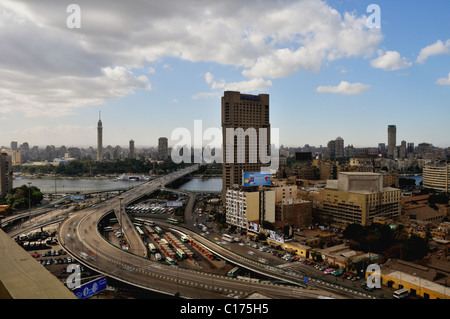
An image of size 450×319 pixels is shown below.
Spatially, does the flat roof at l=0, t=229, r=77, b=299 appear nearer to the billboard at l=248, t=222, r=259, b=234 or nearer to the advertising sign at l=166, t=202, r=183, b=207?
the billboard at l=248, t=222, r=259, b=234

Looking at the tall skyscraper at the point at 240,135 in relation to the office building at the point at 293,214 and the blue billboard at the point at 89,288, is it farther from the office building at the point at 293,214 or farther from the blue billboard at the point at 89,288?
the blue billboard at the point at 89,288

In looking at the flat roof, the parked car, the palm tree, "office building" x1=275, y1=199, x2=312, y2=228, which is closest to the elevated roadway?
the parked car

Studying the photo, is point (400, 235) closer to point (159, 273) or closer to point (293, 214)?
point (293, 214)

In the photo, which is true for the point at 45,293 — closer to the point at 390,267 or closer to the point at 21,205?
the point at 390,267

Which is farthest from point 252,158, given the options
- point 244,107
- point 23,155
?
point 23,155

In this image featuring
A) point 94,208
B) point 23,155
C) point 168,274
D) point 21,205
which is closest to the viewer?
point 168,274
